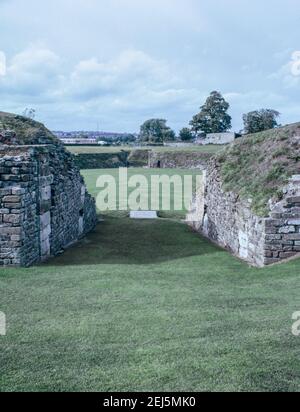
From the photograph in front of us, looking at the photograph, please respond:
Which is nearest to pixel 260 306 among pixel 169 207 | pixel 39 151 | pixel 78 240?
pixel 39 151

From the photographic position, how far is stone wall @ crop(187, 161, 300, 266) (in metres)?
10.4

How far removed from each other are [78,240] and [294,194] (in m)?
6.98

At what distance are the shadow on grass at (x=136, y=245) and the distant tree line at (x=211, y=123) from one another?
162ft

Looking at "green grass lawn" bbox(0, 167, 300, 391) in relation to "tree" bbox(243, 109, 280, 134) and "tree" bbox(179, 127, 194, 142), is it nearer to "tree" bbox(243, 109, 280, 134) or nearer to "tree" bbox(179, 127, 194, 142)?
"tree" bbox(243, 109, 280, 134)

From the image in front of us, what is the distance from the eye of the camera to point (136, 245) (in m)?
13.4

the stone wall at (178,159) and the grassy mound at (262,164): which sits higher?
the stone wall at (178,159)

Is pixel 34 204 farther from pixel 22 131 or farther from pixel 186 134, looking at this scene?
pixel 186 134

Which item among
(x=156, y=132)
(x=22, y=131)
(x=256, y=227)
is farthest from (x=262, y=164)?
(x=156, y=132)

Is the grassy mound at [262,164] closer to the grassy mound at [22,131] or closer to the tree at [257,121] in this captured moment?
the grassy mound at [22,131]

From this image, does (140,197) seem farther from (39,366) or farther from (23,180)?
(39,366)

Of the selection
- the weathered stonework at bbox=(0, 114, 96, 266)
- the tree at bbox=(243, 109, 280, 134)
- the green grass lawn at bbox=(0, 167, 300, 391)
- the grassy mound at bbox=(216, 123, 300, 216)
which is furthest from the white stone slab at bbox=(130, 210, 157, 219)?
the tree at bbox=(243, 109, 280, 134)

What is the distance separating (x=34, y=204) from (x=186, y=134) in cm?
8191

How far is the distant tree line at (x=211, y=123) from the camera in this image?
66000 millimetres

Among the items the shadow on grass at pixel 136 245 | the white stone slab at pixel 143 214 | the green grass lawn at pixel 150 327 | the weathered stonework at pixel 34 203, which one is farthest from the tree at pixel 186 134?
the green grass lawn at pixel 150 327
